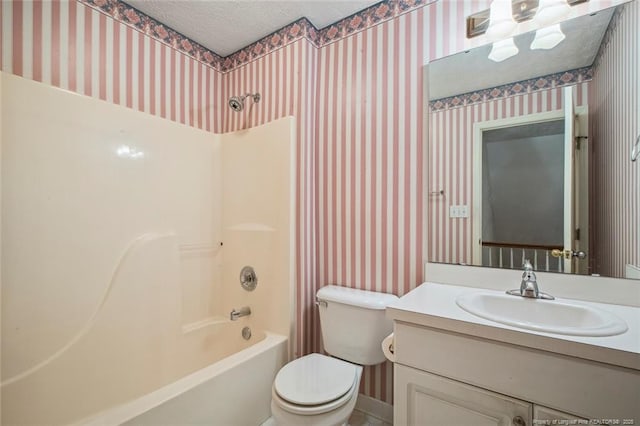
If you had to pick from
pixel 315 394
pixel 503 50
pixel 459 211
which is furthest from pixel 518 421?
pixel 503 50

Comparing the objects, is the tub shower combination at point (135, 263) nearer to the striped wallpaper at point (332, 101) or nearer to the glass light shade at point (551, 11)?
the striped wallpaper at point (332, 101)

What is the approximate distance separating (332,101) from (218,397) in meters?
1.74

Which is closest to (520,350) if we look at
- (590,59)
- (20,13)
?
(590,59)

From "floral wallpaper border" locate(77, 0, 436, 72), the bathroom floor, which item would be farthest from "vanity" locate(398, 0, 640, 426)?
the bathroom floor

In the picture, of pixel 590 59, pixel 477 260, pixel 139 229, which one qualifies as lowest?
pixel 477 260

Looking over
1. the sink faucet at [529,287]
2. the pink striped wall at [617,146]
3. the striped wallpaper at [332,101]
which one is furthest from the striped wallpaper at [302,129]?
the pink striped wall at [617,146]

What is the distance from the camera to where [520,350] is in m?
0.84

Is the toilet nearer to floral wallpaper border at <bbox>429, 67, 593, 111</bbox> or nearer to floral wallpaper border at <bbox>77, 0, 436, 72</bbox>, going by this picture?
floral wallpaper border at <bbox>429, 67, 593, 111</bbox>

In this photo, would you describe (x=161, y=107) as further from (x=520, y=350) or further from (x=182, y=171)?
(x=520, y=350)

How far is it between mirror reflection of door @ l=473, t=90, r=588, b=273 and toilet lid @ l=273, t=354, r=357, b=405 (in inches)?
33.2

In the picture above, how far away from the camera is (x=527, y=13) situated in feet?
4.19

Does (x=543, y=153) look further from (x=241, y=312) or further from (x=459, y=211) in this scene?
(x=241, y=312)

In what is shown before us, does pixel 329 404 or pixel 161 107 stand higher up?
pixel 161 107

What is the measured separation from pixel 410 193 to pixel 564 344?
3.04 feet
